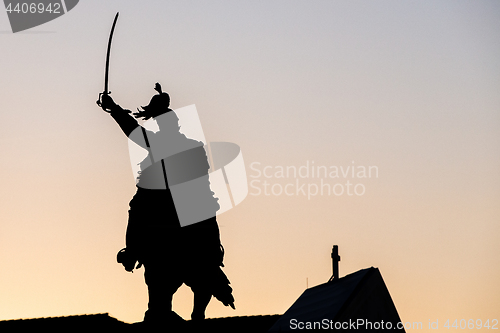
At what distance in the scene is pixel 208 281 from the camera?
1491cm

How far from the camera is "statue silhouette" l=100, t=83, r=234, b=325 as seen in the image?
14641 millimetres

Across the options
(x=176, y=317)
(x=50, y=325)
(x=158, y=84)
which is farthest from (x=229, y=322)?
(x=158, y=84)

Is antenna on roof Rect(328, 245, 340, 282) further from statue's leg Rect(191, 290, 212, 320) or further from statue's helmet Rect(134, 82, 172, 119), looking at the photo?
statue's helmet Rect(134, 82, 172, 119)

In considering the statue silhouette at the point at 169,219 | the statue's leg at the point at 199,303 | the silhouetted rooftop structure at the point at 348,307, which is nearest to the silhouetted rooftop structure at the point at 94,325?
the statue's leg at the point at 199,303

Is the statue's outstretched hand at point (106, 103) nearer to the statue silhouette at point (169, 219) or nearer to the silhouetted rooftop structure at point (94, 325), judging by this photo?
the statue silhouette at point (169, 219)

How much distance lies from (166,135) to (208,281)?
2784 millimetres

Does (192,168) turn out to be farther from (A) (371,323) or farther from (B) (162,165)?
(A) (371,323)

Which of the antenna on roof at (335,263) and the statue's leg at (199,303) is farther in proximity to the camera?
the antenna on roof at (335,263)

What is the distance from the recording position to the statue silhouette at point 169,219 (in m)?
14.6

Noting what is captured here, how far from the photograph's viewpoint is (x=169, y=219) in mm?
14727

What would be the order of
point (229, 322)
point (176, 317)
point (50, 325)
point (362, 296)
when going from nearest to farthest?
point (176, 317)
point (362, 296)
point (50, 325)
point (229, 322)

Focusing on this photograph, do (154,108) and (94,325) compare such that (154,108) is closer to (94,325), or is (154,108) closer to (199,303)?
(199,303)

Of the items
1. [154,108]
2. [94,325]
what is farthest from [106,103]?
[94,325]

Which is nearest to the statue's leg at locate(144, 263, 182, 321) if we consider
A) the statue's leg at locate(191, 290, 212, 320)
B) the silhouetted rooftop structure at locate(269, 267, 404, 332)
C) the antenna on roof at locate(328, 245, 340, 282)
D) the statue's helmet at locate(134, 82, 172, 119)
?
the statue's leg at locate(191, 290, 212, 320)
